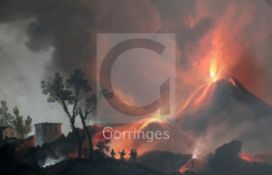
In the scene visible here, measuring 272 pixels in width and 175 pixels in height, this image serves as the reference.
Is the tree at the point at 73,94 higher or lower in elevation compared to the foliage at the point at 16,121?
higher

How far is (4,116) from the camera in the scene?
6227 millimetres

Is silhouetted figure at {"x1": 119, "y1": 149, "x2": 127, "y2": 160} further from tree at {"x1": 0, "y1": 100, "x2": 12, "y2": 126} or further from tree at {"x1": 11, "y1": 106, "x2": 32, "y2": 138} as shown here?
tree at {"x1": 0, "y1": 100, "x2": 12, "y2": 126}

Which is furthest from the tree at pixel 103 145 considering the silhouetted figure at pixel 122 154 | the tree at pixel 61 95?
the tree at pixel 61 95

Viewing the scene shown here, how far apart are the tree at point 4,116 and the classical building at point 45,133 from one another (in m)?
0.39

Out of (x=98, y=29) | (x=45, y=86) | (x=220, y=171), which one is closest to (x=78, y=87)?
(x=45, y=86)

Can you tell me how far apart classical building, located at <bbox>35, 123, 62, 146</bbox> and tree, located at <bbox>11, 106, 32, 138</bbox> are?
0.12 metres

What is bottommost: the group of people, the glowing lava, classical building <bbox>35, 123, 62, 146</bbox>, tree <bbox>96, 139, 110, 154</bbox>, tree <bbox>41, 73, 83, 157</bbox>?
the group of people

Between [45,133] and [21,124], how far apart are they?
0.35 meters

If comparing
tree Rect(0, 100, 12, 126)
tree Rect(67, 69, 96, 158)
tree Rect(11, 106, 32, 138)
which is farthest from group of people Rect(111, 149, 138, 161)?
tree Rect(0, 100, 12, 126)

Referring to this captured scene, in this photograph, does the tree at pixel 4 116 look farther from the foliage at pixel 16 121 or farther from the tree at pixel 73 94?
the tree at pixel 73 94

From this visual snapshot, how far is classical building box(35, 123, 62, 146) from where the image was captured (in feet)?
20.2

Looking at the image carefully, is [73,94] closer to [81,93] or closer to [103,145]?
[81,93]

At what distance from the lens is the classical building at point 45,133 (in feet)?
20.2

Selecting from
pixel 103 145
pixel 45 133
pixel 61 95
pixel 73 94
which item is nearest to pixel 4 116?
pixel 45 133
